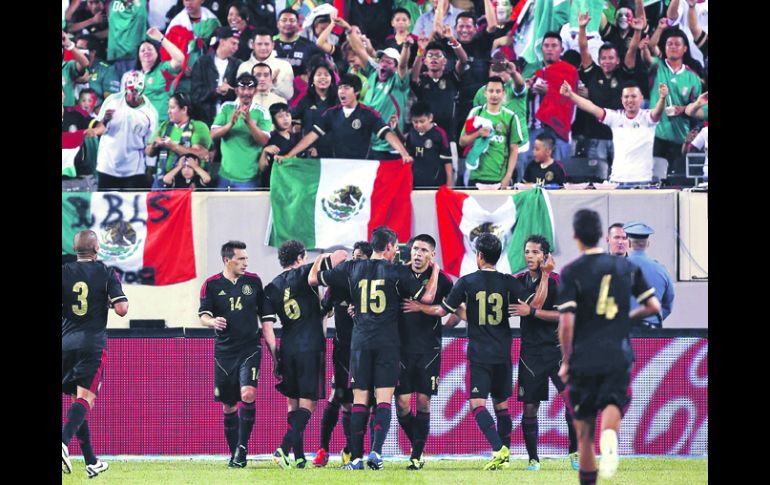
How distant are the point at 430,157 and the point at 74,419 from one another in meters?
5.37

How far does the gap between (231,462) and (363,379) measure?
1.63 m

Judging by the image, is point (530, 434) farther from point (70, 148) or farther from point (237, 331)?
point (70, 148)

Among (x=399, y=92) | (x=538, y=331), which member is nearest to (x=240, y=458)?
(x=538, y=331)

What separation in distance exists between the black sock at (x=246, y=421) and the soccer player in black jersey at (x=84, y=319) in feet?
4.40

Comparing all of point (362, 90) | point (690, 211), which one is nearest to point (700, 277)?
point (690, 211)

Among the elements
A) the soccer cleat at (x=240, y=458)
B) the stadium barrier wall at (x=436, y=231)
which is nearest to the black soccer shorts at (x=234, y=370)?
the soccer cleat at (x=240, y=458)

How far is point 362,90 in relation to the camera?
14852 millimetres

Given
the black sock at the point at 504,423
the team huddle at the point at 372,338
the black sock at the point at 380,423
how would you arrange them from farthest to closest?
the black sock at the point at 504,423
the team huddle at the point at 372,338
the black sock at the point at 380,423

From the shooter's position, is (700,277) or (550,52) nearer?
(700,277)

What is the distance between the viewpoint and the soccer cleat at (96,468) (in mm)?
11039

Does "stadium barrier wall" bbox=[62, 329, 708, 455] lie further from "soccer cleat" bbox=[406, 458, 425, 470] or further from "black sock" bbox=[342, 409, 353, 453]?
"soccer cleat" bbox=[406, 458, 425, 470]

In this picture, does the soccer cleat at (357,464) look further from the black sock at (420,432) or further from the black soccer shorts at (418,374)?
the black soccer shorts at (418,374)

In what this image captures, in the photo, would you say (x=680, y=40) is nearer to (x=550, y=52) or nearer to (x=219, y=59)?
(x=550, y=52)

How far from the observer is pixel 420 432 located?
11.1 metres
